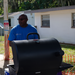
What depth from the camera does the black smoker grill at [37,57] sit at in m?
2.36

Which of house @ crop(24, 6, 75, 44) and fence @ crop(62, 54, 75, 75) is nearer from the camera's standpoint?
fence @ crop(62, 54, 75, 75)

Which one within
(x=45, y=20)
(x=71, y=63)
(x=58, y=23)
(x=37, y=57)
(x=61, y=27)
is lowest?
(x=71, y=63)

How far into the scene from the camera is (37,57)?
2.41 m

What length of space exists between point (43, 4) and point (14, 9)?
1110 centimetres

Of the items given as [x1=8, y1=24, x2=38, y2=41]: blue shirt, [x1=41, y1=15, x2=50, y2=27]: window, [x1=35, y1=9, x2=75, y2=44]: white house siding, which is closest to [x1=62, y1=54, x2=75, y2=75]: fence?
[x1=8, y1=24, x2=38, y2=41]: blue shirt

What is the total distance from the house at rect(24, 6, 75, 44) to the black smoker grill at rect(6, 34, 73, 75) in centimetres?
1059

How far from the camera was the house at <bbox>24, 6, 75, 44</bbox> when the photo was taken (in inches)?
529

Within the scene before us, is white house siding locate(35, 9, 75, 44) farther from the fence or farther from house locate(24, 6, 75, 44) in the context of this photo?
the fence

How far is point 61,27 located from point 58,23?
50cm

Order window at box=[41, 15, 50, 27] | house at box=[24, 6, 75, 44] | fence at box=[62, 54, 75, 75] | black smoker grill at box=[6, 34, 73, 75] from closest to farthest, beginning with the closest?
1. black smoker grill at box=[6, 34, 73, 75]
2. fence at box=[62, 54, 75, 75]
3. house at box=[24, 6, 75, 44]
4. window at box=[41, 15, 50, 27]

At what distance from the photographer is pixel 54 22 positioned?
14.9 metres

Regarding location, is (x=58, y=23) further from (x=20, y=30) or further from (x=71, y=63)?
(x=20, y=30)

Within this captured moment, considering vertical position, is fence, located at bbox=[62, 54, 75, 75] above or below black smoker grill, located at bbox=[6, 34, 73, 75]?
below

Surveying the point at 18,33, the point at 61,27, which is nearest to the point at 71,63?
the point at 18,33
